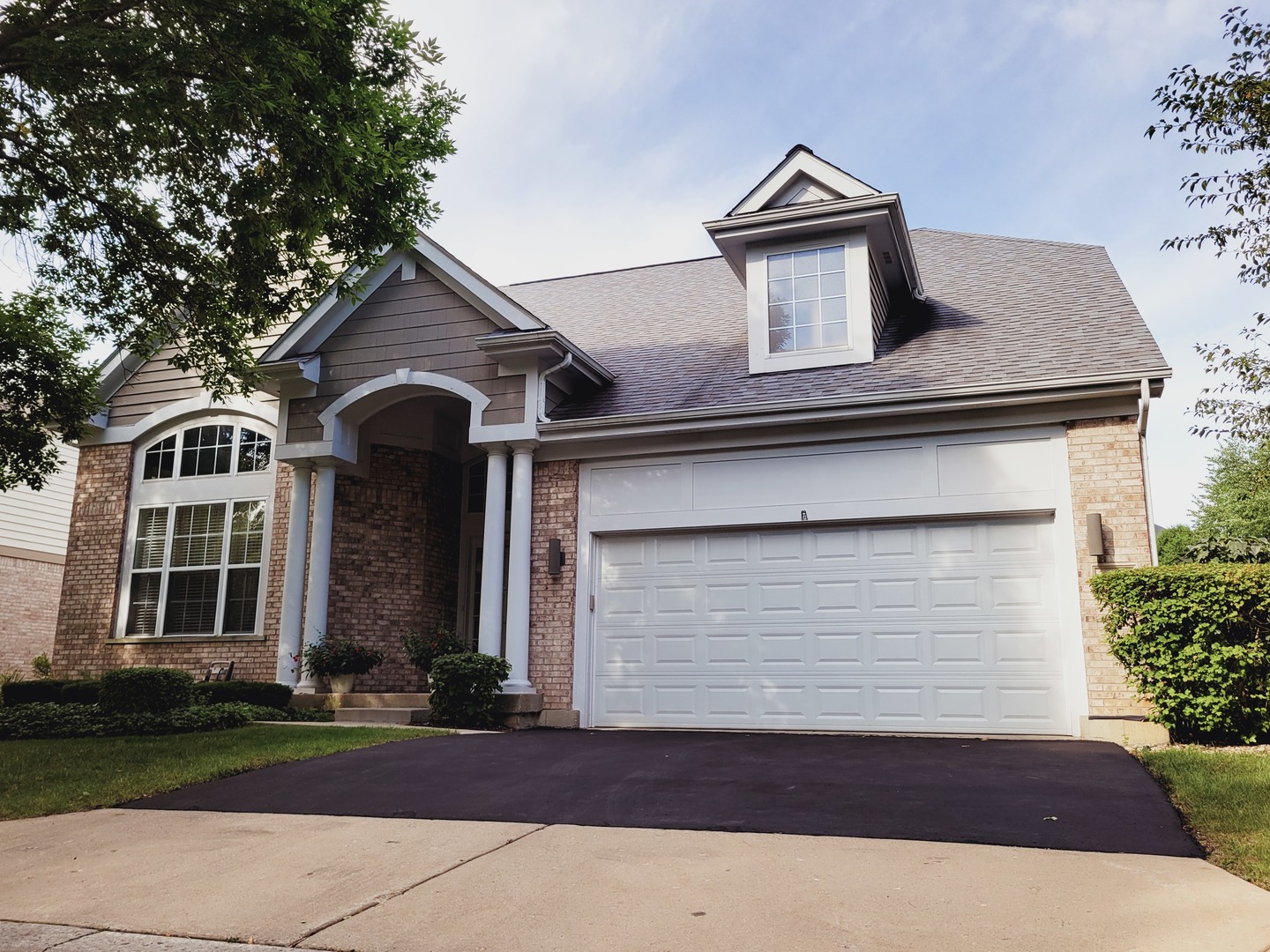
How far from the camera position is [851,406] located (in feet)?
36.0

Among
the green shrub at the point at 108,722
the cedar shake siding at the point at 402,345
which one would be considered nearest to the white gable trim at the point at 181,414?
the cedar shake siding at the point at 402,345

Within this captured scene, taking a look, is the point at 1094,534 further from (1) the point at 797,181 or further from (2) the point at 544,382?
(2) the point at 544,382

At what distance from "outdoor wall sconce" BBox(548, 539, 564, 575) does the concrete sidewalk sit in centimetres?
634

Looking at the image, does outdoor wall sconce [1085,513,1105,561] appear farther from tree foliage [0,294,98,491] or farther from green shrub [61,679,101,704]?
tree foliage [0,294,98,491]

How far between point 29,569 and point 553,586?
14706 millimetres

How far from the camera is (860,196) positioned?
12.1 meters

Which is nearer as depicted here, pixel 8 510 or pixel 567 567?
pixel 567 567

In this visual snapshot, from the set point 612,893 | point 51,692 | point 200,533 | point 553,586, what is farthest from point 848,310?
point 51,692

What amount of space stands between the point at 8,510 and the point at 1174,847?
22141 mm

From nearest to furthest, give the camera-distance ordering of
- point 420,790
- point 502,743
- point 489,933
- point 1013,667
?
point 489,933 → point 420,790 → point 502,743 → point 1013,667

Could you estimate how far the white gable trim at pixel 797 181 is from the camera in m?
12.7

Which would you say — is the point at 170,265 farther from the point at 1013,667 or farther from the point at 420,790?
the point at 1013,667

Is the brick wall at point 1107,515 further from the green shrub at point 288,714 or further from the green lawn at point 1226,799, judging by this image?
the green shrub at point 288,714

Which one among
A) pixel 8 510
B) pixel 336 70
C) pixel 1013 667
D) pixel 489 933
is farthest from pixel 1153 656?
pixel 8 510
